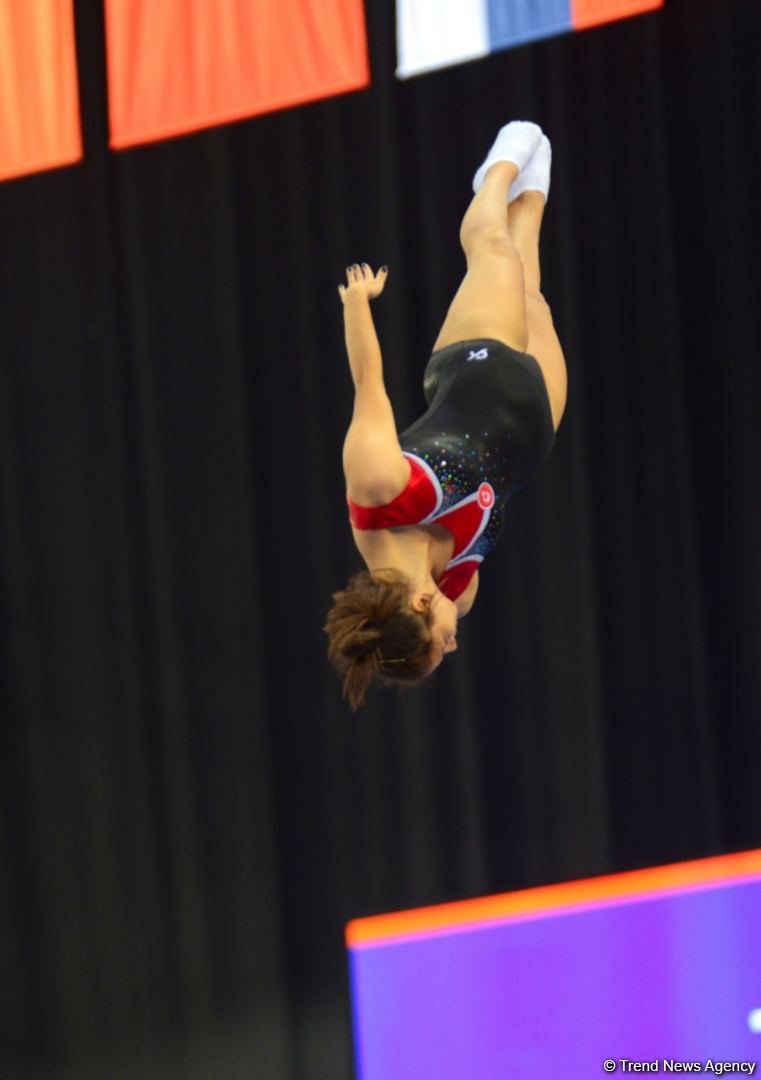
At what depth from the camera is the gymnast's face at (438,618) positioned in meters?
2.64

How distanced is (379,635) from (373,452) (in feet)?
1.13

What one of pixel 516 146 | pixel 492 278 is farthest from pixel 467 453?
pixel 516 146

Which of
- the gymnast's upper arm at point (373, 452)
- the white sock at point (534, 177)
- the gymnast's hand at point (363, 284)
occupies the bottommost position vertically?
the gymnast's upper arm at point (373, 452)

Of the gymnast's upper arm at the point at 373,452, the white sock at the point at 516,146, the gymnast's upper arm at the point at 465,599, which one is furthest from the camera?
the white sock at the point at 516,146

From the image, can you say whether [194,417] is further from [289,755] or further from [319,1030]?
[319,1030]

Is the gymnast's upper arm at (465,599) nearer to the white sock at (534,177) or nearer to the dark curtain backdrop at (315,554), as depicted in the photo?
the white sock at (534,177)

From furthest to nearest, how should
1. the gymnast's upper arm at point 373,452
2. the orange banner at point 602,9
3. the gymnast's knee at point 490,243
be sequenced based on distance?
the orange banner at point 602,9 → the gymnast's knee at point 490,243 → the gymnast's upper arm at point 373,452

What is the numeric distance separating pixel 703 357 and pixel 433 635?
197 cm

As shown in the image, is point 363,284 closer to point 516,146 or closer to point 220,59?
point 516,146

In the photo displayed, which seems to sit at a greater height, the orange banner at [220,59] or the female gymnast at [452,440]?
the orange banner at [220,59]

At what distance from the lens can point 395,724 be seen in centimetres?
443

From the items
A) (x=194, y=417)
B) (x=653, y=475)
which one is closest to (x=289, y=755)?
(x=194, y=417)

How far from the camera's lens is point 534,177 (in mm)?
3334

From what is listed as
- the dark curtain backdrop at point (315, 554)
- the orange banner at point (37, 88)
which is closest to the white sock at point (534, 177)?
the dark curtain backdrop at point (315, 554)
